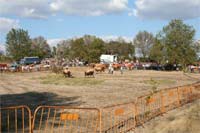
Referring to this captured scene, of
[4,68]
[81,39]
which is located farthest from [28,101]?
[81,39]

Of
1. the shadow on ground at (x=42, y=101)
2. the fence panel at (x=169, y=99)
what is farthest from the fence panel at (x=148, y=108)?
the shadow on ground at (x=42, y=101)

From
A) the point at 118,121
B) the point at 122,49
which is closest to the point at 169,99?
the point at 118,121

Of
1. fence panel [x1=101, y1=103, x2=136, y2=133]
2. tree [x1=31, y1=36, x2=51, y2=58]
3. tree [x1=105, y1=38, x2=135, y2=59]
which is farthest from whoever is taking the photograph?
tree [x1=31, y1=36, x2=51, y2=58]

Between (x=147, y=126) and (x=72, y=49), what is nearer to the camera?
(x=147, y=126)

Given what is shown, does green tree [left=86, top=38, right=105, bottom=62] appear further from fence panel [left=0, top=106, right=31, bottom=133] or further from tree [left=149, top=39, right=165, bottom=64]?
fence panel [left=0, top=106, right=31, bottom=133]

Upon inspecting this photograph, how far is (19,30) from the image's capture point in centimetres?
13475

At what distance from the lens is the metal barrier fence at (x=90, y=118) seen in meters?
13.3

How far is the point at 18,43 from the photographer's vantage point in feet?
433

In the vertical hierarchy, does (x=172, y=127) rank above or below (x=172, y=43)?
below

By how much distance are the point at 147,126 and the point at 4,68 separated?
57.0m

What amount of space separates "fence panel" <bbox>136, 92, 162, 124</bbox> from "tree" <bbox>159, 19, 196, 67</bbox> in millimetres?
61343

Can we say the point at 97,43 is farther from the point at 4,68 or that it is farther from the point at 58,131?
the point at 58,131

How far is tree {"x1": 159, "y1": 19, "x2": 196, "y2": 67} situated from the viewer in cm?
7962

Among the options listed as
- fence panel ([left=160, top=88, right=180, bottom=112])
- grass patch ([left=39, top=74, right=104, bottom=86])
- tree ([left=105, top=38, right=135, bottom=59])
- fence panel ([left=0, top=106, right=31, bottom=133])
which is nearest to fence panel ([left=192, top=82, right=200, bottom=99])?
fence panel ([left=160, top=88, right=180, bottom=112])
